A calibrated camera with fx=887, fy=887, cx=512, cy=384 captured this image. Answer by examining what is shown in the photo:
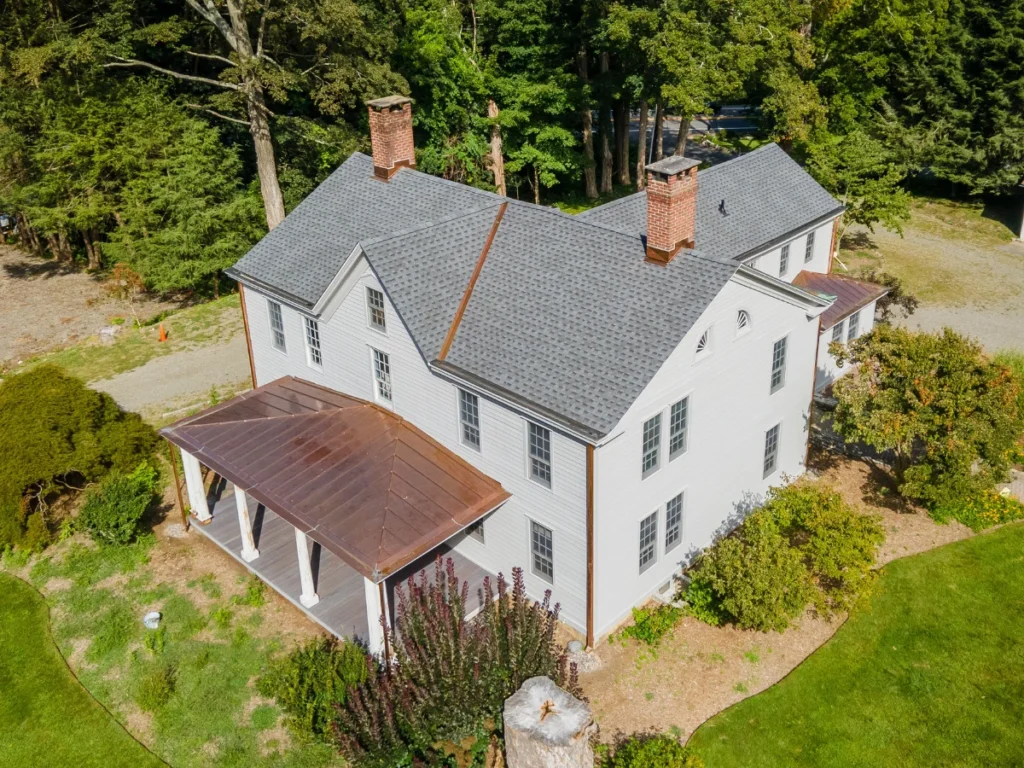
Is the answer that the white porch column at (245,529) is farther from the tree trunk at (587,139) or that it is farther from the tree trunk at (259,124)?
the tree trunk at (587,139)

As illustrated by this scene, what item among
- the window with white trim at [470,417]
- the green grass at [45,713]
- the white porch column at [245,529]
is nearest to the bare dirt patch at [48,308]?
the green grass at [45,713]

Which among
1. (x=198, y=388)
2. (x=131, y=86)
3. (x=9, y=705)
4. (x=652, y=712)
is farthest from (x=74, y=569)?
(x=131, y=86)

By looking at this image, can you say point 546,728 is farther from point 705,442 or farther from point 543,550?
point 705,442

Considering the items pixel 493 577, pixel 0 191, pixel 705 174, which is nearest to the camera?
pixel 493 577

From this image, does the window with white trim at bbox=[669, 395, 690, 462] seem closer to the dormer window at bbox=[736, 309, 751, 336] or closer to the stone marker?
the dormer window at bbox=[736, 309, 751, 336]

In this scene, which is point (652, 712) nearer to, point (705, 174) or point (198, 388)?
point (705, 174)
